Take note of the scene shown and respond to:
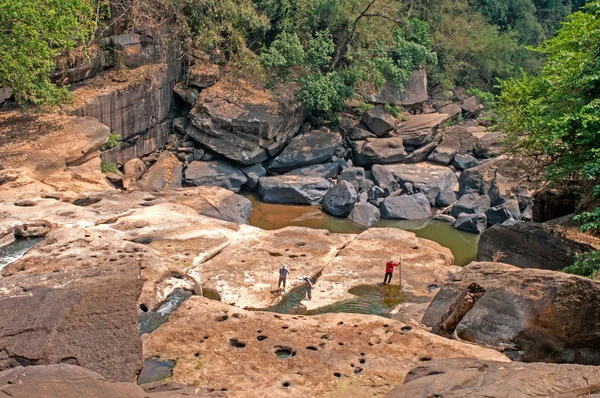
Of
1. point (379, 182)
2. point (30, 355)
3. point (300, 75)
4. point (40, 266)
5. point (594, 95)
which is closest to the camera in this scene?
point (30, 355)

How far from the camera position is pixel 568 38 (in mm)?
17016

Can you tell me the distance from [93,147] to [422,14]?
80.0 ft

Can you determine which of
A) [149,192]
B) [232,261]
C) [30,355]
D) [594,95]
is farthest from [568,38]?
[30,355]

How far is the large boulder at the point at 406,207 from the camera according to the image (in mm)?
25812

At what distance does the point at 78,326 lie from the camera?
25.8ft

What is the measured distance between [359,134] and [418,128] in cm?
290

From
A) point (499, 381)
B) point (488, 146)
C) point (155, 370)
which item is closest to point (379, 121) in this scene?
point (488, 146)

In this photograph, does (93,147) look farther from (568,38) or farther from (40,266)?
(568,38)

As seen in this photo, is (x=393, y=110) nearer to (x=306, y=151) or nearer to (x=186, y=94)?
(x=306, y=151)

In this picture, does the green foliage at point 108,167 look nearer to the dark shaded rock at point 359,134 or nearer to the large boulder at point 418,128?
the dark shaded rock at point 359,134

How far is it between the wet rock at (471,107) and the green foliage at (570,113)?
658 inches

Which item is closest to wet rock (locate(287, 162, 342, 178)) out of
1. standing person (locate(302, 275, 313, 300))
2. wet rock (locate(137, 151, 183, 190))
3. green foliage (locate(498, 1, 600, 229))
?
wet rock (locate(137, 151, 183, 190))

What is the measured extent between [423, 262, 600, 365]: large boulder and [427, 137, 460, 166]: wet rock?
18.4 meters

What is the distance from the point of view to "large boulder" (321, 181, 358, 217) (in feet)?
84.6
